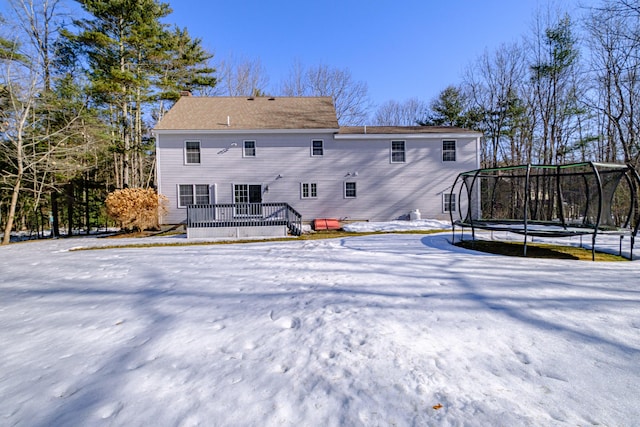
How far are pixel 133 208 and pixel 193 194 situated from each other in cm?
343

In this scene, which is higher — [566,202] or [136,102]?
[136,102]

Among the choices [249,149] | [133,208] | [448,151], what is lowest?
[133,208]

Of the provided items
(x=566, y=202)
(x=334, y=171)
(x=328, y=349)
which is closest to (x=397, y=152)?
(x=334, y=171)

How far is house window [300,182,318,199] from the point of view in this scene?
16109 millimetres

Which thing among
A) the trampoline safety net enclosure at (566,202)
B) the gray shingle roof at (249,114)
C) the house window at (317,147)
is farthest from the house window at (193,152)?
the trampoline safety net enclosure at (566,202)

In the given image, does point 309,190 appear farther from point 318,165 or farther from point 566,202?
point 566,202

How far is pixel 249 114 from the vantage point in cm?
1711

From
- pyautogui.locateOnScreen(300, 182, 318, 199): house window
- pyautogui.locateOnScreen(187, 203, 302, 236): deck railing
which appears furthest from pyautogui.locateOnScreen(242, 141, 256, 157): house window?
pyautogui.locateOnScreen(187, 203, 302, 236): deck railing

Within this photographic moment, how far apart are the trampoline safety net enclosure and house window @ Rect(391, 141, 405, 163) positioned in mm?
3737

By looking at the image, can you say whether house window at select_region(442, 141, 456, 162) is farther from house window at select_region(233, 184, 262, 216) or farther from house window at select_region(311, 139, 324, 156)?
house window at select_region(233, 184, 262, 216)

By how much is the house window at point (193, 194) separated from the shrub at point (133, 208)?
73.2 inches

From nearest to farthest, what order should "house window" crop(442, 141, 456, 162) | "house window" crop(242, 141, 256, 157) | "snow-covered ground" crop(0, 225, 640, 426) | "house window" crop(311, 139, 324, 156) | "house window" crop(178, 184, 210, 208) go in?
"snow-covered ground" crop(0, 225, 640, 426) < "house window" crop(178, 184, 210, 208) < "house window" crop(242, 141, 256, 157) < "house window" crop(311, 139, 324, 156) < "house window" crop(442, 141, 456, 162)

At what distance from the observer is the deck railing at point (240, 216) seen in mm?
11734

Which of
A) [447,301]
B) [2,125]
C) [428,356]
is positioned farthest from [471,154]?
[2,125]
